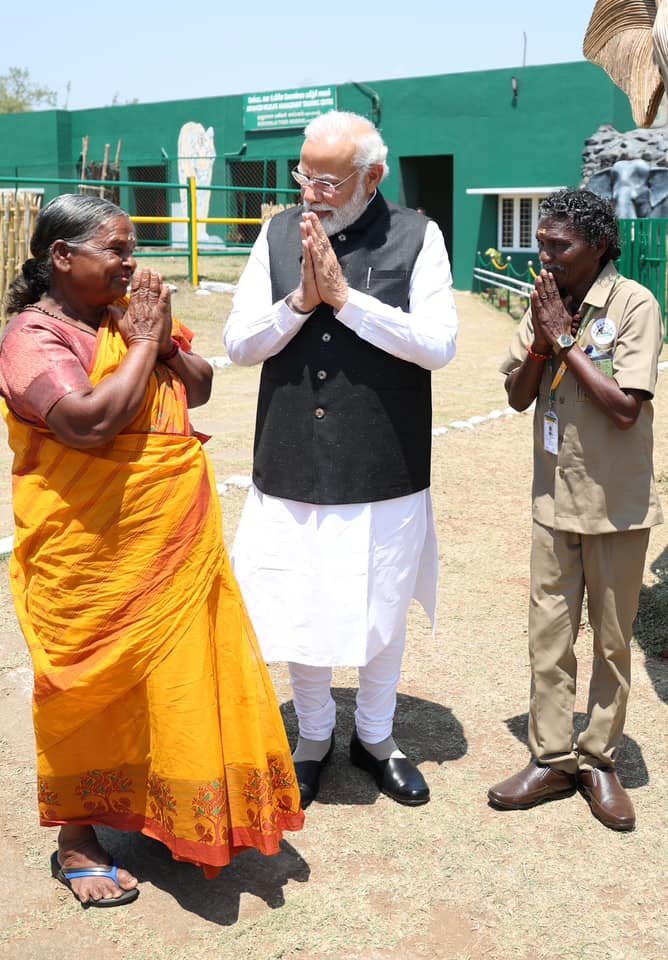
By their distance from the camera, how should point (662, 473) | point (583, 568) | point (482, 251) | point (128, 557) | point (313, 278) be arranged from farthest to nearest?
1. point (482, 251)
2. point (662, 473)
3. point (583, 568)
4. point (313, 278)
5. point (128, 557)

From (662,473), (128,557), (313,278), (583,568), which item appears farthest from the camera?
(662,473)

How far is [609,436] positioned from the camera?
10.5ft

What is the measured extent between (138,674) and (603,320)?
5.52ft

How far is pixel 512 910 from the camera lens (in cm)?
283

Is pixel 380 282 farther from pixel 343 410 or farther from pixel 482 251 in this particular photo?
pixel 482 251

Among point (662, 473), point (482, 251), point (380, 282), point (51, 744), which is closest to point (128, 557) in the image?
point (51, 744)

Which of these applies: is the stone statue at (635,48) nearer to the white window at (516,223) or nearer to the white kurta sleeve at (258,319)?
the white kurta sleeve at (258,319)

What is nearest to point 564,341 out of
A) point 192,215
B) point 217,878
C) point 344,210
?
point 344,210

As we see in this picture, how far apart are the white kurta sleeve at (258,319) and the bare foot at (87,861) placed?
146 cm

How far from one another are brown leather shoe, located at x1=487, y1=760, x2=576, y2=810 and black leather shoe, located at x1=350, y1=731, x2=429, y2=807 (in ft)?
0.74

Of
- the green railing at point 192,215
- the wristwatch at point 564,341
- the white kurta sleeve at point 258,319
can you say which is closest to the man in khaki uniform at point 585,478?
the wristwatch at point 564,341

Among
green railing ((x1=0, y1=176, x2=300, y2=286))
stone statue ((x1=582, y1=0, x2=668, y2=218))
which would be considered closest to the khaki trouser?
stone statue ((x1=582, y1=0, x2=668, y2=218))

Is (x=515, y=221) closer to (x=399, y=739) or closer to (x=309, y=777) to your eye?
(x=399, y=739)

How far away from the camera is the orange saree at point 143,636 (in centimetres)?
270
